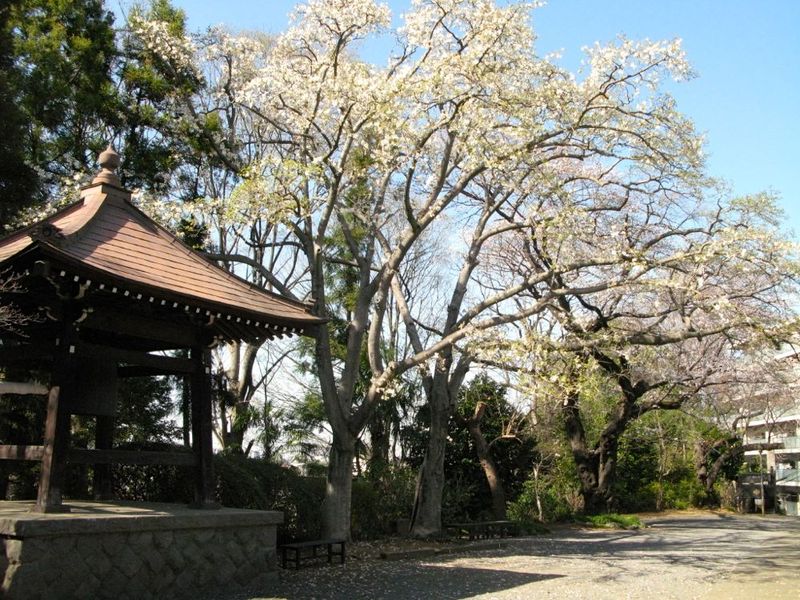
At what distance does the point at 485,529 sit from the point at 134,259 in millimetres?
10921

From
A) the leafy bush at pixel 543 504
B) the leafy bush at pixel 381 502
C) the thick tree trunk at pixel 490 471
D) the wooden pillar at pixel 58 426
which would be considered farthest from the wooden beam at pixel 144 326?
the leafy bush at pixel 543 504

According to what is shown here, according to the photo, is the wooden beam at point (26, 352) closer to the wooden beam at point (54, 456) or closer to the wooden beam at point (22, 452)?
the wooden beam at point (54, 456)

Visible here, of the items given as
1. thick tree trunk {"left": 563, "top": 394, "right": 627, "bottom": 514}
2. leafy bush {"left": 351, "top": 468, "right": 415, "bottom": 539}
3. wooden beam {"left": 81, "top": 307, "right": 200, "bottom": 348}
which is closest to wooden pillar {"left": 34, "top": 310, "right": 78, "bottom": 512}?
wooden beam {"left": 81, "top": 307, "right": 200, "bottom": 348}

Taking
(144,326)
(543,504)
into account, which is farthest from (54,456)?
(543,504)

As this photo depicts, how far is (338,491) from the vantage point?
44.0ft

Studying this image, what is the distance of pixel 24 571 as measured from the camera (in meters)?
7.18

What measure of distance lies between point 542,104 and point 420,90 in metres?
2.22

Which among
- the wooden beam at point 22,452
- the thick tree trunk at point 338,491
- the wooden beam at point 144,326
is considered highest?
the wooden beam at point 144,326

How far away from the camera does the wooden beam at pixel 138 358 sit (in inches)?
347

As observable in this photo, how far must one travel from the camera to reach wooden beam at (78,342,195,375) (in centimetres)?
882

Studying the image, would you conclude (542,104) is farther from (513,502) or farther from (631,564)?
(513,502)

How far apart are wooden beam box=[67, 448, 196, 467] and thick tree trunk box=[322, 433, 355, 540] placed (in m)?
4.17

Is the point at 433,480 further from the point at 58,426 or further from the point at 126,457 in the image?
the point at 58,426

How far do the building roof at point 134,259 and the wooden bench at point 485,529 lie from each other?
7832 millimetres
